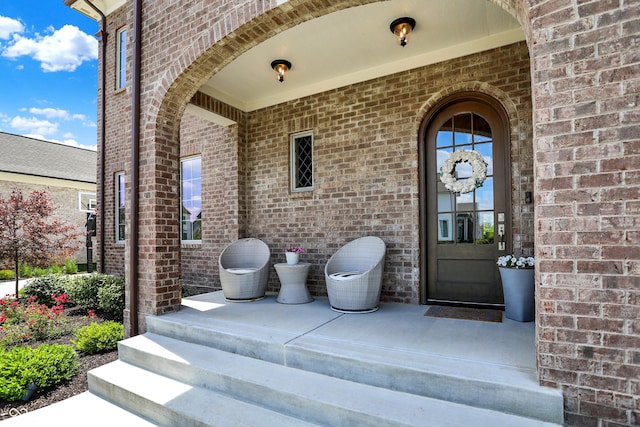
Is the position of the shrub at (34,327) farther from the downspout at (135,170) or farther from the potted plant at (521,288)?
the potted plant at (521,288)

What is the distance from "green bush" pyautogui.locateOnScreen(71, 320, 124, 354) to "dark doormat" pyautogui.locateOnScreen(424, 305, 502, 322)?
3.70 meters

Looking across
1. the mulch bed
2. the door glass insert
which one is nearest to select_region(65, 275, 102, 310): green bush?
the mulch bed

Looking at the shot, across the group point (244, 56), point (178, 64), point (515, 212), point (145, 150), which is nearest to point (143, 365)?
point (145, 150)

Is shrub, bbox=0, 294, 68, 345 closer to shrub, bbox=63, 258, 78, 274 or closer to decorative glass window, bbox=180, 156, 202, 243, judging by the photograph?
decorative glass window, bbox=180, 156, 202, 243

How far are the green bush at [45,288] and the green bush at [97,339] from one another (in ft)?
9.95

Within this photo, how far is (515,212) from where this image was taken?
12.5ft

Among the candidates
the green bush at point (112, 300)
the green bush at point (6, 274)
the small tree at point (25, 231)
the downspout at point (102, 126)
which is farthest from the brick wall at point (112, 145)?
the green bush at point (6, 274)

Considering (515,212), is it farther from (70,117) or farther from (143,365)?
(70,117)

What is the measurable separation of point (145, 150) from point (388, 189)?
3115mm

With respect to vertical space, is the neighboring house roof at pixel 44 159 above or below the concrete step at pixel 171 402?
above

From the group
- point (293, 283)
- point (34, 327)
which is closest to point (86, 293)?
point (34, 327)

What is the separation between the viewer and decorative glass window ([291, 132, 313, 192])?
17.6ft

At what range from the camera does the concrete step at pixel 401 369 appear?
2.02m

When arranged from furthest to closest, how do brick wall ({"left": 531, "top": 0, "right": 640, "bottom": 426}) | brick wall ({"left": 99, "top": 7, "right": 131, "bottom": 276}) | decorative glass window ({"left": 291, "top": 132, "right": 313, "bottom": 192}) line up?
brick wall ({"left": 99, "top": 7, "right": 131, "bottom": 276}) → decorative glass window ({"left": 291, "top": 132, "right": 313, "bottom": 192}) → brick wall ({"left": 531, "top": 0, "right": 640, "bottom": 426})
